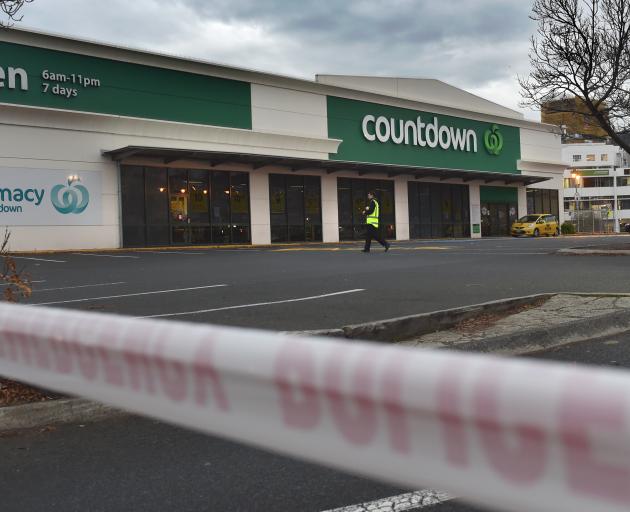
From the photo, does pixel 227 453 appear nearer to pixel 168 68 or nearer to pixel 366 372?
pixel 366 372

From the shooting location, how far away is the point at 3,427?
3852 mm

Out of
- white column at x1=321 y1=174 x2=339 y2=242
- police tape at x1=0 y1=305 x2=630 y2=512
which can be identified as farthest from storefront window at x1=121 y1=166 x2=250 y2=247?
police tape at x1=0 y1=305 x2=630 y2=512

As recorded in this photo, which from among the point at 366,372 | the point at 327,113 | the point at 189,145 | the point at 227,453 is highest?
the point at 327,113

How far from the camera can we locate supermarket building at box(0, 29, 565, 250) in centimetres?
2127

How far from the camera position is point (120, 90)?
23.4 metres

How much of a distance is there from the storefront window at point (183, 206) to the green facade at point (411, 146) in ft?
19.9

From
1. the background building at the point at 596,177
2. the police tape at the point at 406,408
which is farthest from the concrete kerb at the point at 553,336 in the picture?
the background building at the point at 596,177

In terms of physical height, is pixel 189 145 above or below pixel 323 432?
above

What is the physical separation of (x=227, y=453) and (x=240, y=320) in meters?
3.24

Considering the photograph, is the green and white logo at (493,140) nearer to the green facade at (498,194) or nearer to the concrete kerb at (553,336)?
the green facade at (498,194)

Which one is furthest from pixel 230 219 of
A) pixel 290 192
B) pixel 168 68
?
pixel 168 68

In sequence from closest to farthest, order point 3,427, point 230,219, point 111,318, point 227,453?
point 111,318
point 227,453
point 3,427
point 230,219

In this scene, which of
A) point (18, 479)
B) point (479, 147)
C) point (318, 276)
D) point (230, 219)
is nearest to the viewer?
point (18, 479)

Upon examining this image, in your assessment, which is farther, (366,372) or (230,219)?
(230,219)
